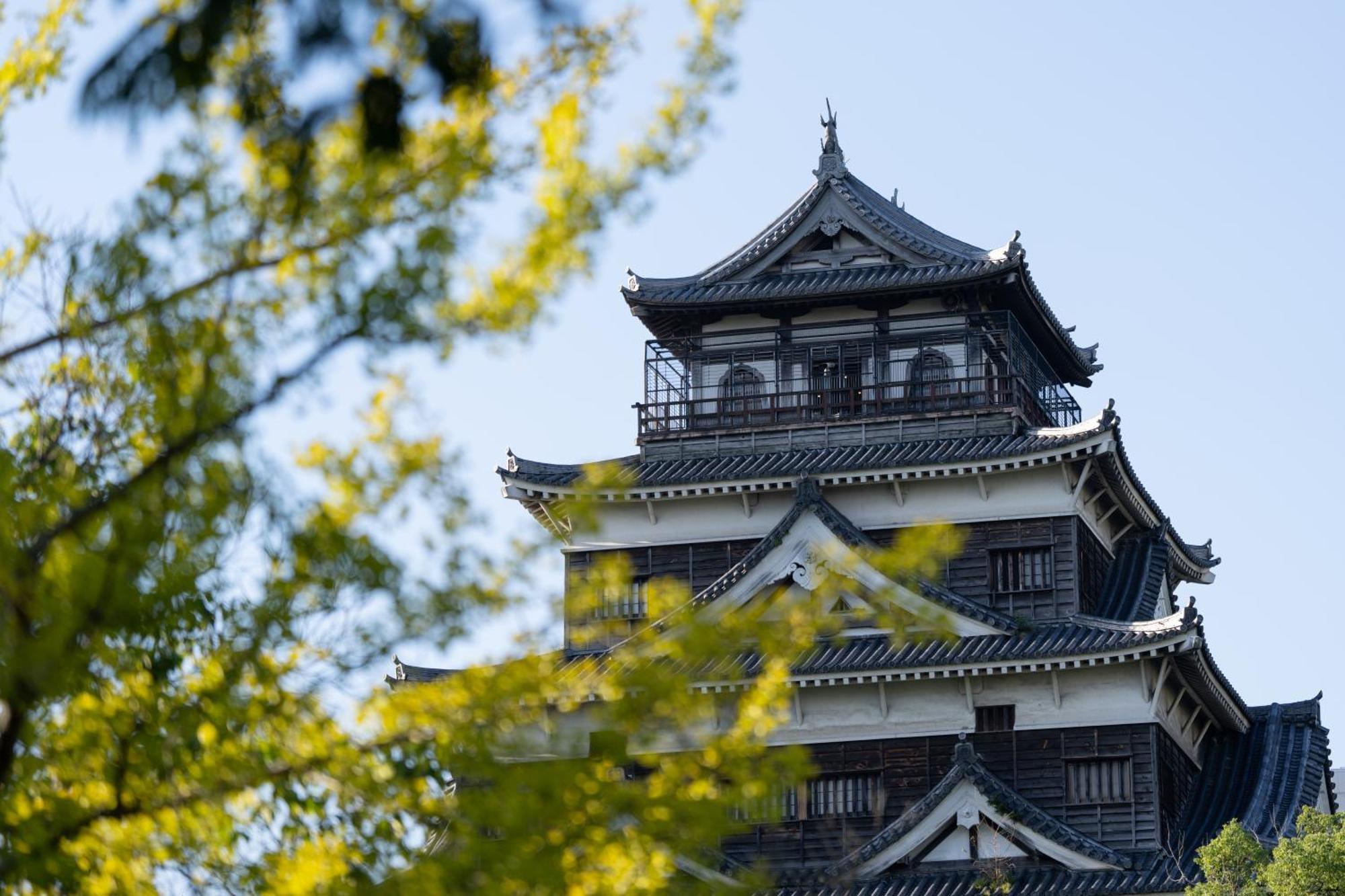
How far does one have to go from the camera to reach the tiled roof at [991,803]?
27641 millimetres

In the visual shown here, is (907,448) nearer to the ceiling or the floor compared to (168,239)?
nearer to the ceiling

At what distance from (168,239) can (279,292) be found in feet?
1.81

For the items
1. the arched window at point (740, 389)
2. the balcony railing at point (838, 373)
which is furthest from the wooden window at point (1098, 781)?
the arched window at point (740, 389)

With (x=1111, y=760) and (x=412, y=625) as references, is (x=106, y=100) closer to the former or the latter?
(x=412, y=625)

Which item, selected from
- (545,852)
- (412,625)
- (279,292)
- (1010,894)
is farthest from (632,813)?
(1010,894)

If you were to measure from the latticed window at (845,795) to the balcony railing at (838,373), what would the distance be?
5.84 m

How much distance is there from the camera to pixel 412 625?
357 inches

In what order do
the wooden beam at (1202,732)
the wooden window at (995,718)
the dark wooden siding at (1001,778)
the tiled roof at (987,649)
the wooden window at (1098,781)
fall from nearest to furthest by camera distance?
the tiled roof at (987,649) → the dark wooden siding at (1001,778) → the wooden window at (1098,781) → the wooden window at (995,718) → the wooden beam at (1202,732)

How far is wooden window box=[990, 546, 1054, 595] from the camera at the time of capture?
100 ft

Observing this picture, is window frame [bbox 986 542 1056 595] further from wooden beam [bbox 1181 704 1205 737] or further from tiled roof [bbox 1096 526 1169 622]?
wooden beam [bbox 1181 704 1205 737]

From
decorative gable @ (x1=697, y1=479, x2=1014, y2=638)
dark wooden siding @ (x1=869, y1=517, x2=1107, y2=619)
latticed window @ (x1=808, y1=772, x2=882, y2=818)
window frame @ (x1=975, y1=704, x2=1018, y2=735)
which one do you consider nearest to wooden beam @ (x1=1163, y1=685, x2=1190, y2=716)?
dark wooden siding @ (x1=869, y1=517, x2=1107, y2=619)

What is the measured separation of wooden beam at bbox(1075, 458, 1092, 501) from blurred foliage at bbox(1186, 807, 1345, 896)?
6.25 m

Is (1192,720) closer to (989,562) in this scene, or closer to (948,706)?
(989,562)

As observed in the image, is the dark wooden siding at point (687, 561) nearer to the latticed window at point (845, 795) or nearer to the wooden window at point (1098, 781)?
the latticed window at point (845, 795)
